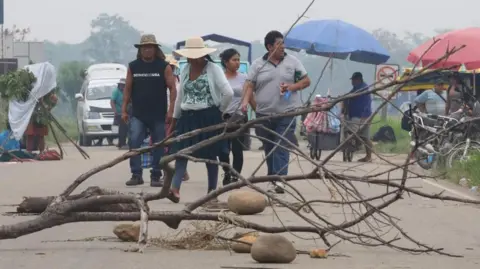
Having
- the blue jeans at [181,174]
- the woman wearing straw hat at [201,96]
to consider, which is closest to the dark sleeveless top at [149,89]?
the woman wearing straw hat at [201,96]

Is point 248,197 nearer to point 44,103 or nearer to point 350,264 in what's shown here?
point 350,264

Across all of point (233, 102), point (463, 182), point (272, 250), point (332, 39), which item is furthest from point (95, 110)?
point (272, 250)

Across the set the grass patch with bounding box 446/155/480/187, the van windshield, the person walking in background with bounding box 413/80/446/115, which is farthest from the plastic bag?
the van windshield

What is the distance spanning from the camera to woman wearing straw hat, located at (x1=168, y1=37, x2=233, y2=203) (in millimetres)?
12492

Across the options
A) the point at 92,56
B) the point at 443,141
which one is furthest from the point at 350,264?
the point at 92,56

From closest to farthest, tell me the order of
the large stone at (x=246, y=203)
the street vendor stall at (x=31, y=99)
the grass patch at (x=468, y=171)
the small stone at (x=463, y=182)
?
the large stone at (x=246, y=203) < the grass patch at (x=468, y=171) < the small stone at (x=463, y=182) < the street vendor stall at (x=31, y=99)

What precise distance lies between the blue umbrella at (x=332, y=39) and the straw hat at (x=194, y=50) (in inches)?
652

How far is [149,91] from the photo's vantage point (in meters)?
14.3

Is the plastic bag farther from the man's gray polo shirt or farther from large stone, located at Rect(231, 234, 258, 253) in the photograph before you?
large stone, located at Rect(231, 234, 258, 253)

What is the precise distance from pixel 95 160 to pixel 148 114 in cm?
789

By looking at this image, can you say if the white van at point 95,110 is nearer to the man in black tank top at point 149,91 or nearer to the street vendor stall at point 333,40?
the street vendor stall at point 333,40

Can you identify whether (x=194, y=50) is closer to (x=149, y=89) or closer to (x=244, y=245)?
(x=149, y=89)

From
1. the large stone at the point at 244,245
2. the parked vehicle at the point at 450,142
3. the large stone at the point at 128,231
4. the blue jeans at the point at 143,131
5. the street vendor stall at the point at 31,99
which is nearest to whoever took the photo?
the large stone at the point at 244,245

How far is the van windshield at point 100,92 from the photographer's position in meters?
35.3
